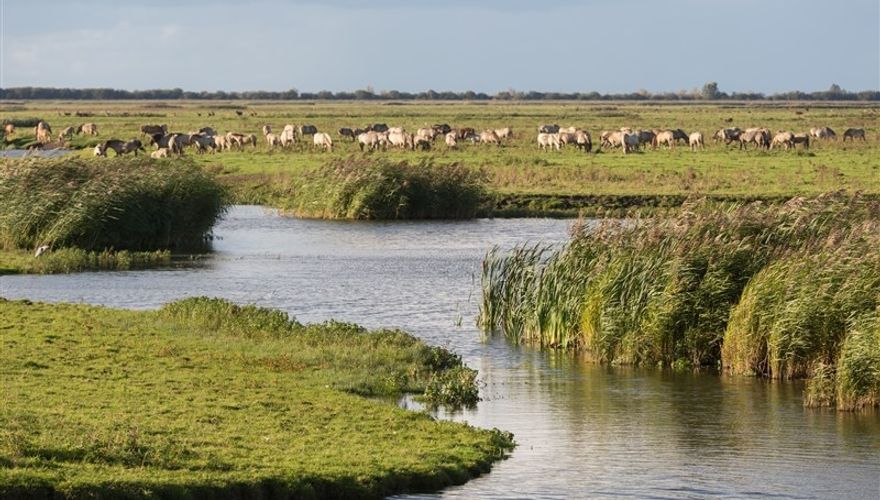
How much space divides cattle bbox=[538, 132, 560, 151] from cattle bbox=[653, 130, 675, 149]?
18.7 ft

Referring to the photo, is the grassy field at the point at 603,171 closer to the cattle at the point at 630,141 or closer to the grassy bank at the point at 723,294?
the cattle at the point at 630,141

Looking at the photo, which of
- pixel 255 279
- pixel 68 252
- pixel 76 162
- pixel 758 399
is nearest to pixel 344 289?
pixel 255 279

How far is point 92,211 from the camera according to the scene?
3541 cm

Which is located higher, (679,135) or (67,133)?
(67,133)

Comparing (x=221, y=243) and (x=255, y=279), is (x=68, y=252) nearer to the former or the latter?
(x=255, y=279)

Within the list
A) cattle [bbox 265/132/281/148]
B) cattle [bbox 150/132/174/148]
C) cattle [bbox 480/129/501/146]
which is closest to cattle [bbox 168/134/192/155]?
cattle [bbox 150/132/174/148]

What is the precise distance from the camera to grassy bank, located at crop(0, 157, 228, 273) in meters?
34.9

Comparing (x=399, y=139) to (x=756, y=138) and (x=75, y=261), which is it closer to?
(x=756, y=138)

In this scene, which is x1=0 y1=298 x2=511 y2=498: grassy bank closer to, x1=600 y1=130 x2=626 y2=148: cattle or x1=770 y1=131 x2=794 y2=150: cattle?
x1=600 y1=130 x2=626 y2=148: cattle

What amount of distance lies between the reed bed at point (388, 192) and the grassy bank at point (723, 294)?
21807 mm

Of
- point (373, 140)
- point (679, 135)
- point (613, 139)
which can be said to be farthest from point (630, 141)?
point (373, 140)

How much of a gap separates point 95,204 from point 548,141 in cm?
4383

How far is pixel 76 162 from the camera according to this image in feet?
123

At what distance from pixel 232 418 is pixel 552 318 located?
870 centimetres
